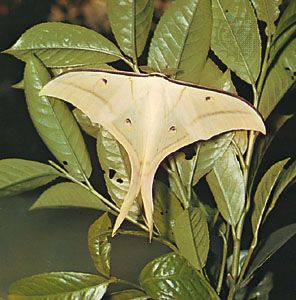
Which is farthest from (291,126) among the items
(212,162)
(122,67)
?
(212,162)

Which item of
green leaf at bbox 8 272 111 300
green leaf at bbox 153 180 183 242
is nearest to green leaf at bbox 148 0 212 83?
green leaf at bbox 153 180 183 242

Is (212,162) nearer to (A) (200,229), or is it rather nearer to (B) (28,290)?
(A) (200,229)

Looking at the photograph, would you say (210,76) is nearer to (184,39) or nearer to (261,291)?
(184,39)

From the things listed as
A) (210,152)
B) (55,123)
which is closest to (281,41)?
(210,152)

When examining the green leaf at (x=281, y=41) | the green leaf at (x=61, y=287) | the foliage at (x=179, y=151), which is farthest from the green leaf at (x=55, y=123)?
the green leaf at (x=281, y=41)

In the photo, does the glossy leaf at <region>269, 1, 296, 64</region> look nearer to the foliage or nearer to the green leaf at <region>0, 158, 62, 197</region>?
the foliage

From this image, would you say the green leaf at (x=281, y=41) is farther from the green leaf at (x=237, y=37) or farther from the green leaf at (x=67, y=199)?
the green leaf at (x=67, y=199)

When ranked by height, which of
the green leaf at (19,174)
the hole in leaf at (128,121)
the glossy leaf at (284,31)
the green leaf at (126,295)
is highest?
the glossy leaf at (284,31)
